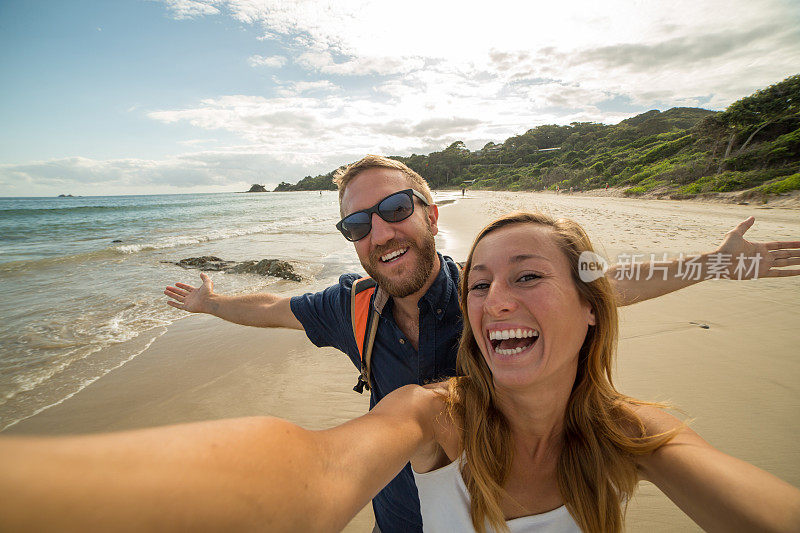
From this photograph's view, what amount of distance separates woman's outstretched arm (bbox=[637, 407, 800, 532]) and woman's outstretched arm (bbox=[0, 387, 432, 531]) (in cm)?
126

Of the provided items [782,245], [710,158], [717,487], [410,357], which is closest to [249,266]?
[410,357]

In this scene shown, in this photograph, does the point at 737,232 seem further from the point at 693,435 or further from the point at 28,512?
the point at 28,512

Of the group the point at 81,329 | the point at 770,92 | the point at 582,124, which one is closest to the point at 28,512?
the point at 81,329

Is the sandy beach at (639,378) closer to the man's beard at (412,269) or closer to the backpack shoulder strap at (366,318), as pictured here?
the man's beard at (412,269)

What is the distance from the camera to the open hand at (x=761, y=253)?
7.82 ft

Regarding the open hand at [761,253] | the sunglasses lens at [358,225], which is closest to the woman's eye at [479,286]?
the sunglasses lens at [358,225]

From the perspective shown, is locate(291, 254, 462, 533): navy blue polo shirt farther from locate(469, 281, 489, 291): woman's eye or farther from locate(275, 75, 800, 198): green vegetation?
locate(275, 75, 800, 198): green vegetation

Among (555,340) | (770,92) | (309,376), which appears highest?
(770,92)

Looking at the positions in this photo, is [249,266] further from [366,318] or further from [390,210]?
[366,318]

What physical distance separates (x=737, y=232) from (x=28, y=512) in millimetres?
Result: 3758

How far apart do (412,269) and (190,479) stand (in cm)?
175

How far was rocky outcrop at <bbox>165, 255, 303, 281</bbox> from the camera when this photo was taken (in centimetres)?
844

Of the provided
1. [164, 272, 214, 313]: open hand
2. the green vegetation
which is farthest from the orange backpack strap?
the green vegetation

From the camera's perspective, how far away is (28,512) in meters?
0.42
